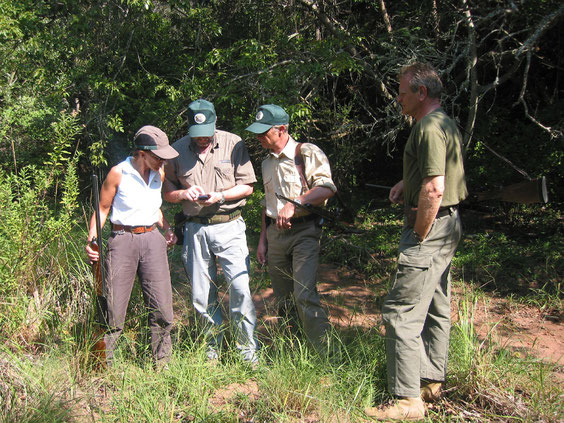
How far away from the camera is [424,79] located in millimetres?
2859

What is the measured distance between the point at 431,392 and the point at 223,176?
1.92m

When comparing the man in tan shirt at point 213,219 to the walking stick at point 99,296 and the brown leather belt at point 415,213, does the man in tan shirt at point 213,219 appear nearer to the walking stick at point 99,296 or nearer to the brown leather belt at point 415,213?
the walking stick at point 99,296

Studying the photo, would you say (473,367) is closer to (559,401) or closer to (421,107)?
(559,401)

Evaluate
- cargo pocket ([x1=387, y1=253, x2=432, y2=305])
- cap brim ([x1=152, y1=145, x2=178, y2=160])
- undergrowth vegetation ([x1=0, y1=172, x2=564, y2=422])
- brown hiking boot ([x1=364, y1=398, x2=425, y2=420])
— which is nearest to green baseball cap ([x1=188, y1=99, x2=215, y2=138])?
cap brim ([x1=152, y1=145, x2=178, y2=160])

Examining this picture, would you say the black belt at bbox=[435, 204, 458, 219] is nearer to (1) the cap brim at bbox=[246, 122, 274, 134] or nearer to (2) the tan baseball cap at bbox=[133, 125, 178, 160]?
(1) the cap brim at bbox=[246, 122, 274, 134]

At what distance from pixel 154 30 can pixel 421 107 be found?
14.6 ft

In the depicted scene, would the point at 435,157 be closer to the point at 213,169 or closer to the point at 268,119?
the point at 268,119

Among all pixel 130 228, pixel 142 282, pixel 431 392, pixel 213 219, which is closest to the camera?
pixel 431 392

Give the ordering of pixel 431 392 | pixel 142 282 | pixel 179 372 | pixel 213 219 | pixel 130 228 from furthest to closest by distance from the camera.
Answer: pixel 213 219, pixel 142 282, pixel 130 228, pixel 179 372, pixel 431 392

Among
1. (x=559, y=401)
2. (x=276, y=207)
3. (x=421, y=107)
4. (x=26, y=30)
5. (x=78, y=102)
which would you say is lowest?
(x=559, y=401)

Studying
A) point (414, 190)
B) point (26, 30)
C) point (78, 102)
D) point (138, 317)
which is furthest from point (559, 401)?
point (78, 102)

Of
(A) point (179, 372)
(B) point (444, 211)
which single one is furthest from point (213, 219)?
(B) point (444, 211)

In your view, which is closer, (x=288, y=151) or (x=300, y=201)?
(x=300, y=201)

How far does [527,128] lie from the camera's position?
686cm
